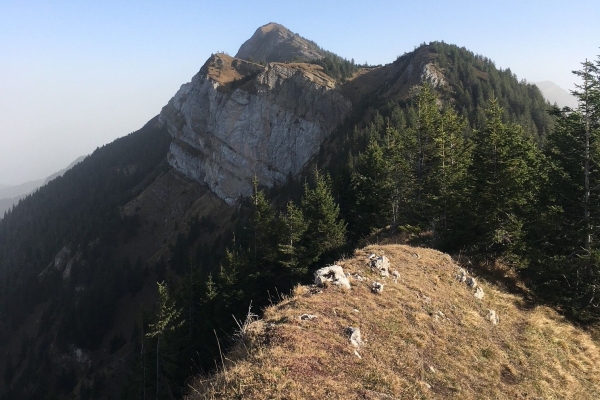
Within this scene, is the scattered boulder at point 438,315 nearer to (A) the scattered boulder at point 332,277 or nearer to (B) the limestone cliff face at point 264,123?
(A) the scattered boulder at point 332,277

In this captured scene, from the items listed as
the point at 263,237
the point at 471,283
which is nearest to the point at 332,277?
the point at 471,283

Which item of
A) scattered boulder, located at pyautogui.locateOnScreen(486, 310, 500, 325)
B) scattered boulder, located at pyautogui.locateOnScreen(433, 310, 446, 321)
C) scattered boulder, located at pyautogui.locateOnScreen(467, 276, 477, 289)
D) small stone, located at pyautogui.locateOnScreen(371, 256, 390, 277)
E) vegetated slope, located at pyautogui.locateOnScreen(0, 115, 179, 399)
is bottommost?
vegetated slope, located at pyautogui.locateOnScreen(0, 115, 179, 399)

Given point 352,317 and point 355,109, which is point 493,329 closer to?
point 352,317

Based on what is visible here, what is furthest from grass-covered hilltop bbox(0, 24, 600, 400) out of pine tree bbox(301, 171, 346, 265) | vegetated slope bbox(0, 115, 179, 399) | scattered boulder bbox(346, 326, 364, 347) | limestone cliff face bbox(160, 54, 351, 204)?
limestone cliff face bbox(160, 54, 351, 204)

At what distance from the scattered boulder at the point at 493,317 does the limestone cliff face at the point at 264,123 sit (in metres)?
105

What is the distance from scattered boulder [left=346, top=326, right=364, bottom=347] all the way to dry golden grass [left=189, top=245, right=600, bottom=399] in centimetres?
15

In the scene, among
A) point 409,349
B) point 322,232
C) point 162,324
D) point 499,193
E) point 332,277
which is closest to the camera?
point 409,349

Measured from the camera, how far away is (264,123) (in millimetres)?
128375

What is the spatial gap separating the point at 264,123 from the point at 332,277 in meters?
119

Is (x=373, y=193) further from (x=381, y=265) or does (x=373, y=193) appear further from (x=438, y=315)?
(x=438, y=315)

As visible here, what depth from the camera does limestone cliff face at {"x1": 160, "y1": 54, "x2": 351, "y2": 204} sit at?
12462 cm

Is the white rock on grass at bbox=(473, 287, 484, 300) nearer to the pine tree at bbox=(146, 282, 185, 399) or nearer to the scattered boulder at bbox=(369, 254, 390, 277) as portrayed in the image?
the scattered boulder at bbox=(369, 254, 390, 277)

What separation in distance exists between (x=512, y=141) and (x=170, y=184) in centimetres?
14575

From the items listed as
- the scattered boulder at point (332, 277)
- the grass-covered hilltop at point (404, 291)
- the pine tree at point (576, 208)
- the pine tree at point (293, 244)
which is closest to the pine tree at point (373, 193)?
the grass-covered hilltop at point (404, 291)
